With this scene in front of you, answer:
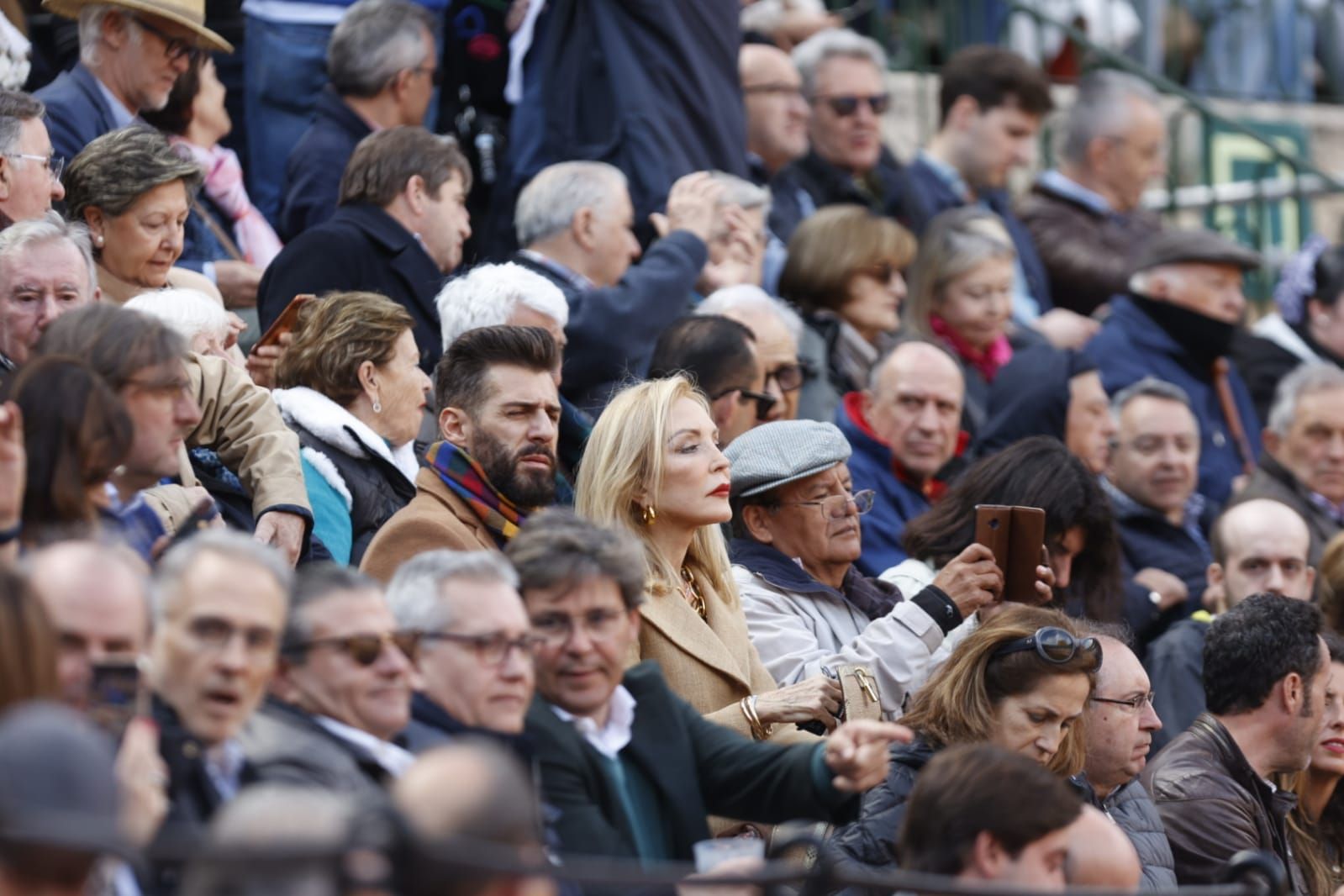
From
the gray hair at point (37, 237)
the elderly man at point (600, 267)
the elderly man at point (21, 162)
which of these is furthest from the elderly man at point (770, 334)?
the gray hair at point (37, 237)

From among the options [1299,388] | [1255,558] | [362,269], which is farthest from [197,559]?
[1299,388]

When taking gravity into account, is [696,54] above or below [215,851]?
below

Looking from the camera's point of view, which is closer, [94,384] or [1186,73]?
[94,384]

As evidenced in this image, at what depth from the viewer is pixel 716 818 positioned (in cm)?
580

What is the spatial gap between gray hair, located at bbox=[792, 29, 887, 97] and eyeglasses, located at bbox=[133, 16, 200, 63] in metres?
3.80

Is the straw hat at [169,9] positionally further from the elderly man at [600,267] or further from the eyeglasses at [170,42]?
the elderly man at [600,267]

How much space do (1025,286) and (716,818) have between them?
19.0 feet

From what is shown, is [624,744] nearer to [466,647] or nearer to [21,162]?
[466,647]

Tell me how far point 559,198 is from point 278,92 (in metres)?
1.42

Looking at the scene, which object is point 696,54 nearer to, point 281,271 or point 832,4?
point 281,271

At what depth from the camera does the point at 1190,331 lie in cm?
1026

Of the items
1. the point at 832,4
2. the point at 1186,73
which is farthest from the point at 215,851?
the point at 1186,73

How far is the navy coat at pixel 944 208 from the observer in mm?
10945

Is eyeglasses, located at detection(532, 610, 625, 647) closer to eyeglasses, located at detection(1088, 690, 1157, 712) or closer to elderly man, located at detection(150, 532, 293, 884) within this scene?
elderly man, located at detection(150, 532, 293, 884)
